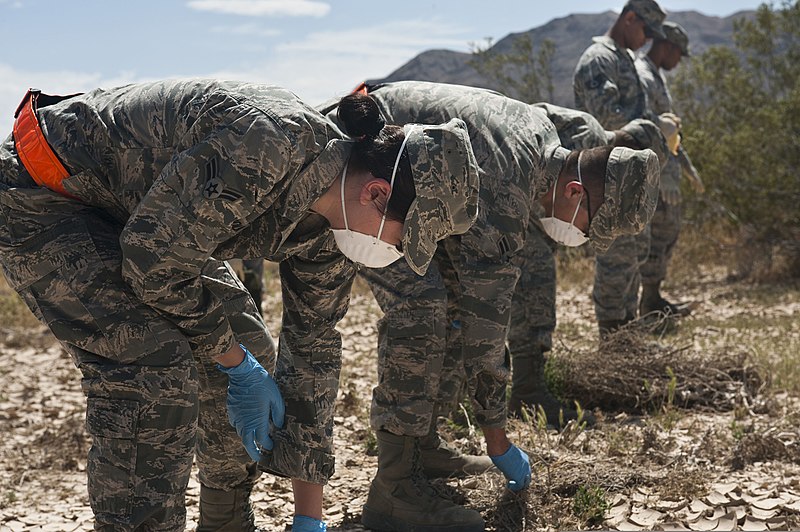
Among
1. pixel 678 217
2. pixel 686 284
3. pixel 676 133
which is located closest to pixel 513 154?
pixel 676 133

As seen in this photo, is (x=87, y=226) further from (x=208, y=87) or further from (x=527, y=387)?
(x=527, y=387)

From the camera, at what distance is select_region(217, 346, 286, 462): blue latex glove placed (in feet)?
9.86

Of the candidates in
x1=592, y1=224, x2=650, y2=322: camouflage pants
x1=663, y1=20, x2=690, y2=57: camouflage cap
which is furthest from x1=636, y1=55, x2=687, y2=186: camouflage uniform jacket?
x1=592, y1=224, x2=650, y2=322: camouflage pants

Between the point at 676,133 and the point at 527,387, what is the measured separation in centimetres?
246

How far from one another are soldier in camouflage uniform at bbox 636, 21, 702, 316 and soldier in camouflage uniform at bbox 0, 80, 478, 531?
4.46m

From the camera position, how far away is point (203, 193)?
2.43 metres

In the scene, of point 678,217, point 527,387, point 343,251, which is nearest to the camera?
point 343,251

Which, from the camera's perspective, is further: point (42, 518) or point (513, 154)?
point (42, 518)

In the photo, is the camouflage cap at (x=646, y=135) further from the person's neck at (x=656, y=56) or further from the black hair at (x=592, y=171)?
the person's neck at (x=656, y=56)

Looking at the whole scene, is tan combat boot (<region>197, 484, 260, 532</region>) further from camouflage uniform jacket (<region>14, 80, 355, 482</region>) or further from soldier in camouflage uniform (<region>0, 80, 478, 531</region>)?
soldier in camouflage uniform (<region>0, 80, 478, 531</region>)

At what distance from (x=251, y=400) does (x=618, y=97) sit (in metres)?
4.41

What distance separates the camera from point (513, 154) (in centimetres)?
357

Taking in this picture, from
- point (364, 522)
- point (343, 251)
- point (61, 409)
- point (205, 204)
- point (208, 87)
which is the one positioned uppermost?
point (208, 87)

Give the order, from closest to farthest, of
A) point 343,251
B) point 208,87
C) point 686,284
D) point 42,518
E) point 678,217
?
point 208,87 < point 343,251 < point 42,518 < point 678,217 < point 686,284
